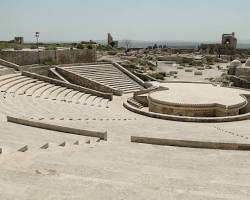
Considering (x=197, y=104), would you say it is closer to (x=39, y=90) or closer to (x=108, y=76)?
(x=39, y=90)

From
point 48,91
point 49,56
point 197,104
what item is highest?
point 49,56

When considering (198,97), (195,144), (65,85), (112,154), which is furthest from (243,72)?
(112,154)

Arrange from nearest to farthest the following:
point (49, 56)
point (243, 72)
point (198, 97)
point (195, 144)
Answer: point (195, 144)
point (198, 97)
point (49, 56)
point (243, 72)

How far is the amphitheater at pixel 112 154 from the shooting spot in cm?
575

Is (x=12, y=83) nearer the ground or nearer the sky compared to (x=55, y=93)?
nearer the sky

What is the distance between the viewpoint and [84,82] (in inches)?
1089

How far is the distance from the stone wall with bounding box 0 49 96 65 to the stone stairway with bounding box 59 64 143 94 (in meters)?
3.40

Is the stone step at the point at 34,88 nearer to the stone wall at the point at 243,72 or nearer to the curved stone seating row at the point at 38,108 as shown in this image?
the curved stone seating row at the point at 38,108

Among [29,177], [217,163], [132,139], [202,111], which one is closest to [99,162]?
[29,177]

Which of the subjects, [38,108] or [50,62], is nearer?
[38,108]

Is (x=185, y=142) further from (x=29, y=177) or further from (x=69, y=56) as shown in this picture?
(x=69, y=56)

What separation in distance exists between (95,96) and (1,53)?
32.0 feet

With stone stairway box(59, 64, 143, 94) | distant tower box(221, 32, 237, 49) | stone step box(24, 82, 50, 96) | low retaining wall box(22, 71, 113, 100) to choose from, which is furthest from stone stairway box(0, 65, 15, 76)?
distant tower box(221, 32, 237, 49)

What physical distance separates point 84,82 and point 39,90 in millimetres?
5840
